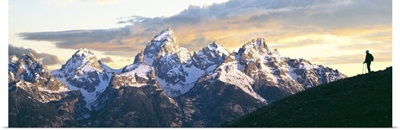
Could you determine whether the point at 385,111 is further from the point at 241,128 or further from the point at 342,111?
the point at 241,128

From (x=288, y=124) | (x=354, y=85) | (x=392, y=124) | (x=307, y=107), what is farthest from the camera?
(x=354, y=85)

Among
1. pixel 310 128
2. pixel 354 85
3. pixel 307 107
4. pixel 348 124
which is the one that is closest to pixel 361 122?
pixel 348 124

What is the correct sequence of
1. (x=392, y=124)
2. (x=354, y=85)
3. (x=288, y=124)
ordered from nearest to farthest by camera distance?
(x=392, y=124)
(x=288, y=124)
(x=354, y=85)
